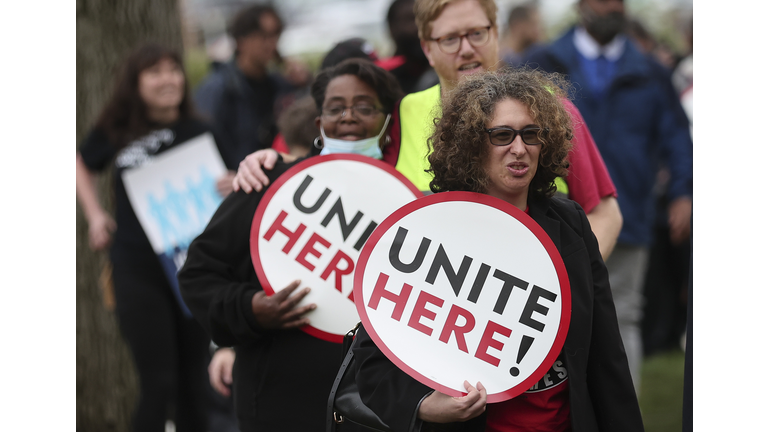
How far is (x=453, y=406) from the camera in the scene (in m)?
1.82

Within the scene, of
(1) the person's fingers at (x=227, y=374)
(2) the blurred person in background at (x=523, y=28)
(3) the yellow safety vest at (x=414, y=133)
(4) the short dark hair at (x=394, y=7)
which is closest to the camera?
(3) the yellow safety vest at (x=414, y=133)

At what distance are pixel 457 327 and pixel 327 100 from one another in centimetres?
103

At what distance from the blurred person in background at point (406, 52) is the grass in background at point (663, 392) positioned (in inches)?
95.0

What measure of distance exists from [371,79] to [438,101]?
268mm

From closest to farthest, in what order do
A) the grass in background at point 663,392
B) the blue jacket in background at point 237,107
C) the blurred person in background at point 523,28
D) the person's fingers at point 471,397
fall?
the person's fingers at point 471,397 → the grass in background at point 663,392 → the blue jacket in background at point 237,107 → the blurred person in background at point 523,28

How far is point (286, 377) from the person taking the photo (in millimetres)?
2604

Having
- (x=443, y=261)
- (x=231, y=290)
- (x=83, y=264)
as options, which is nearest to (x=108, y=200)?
(x=83, y=264)

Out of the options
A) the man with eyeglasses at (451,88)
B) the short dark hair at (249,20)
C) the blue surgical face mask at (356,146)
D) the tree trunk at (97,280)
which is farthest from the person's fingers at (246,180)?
the short dark hair at (249,20)

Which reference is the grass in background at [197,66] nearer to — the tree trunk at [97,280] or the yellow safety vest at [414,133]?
the tree trunk at [97,280]

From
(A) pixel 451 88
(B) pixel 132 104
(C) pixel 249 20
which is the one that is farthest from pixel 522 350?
(C) pixel 249 20

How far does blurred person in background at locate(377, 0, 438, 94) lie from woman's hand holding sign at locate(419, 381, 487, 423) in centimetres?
204

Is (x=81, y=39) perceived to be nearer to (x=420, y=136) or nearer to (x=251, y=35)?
(x=251, y=35)

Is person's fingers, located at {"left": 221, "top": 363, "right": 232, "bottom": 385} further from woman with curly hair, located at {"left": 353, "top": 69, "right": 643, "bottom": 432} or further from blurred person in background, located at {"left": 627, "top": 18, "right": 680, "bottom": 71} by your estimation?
blurred person in background, located at {"left": 627, "top": 18, "right": 680, "bottom": 71}

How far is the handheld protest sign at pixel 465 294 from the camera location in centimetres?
190
